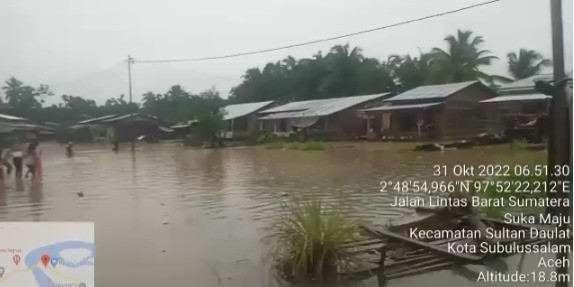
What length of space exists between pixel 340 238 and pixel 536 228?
0.54m

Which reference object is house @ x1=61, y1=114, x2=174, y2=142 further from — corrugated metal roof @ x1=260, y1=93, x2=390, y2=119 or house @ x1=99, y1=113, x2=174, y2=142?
corrugated metal roof @ x1=260, y1=93, x2=390, y2=119

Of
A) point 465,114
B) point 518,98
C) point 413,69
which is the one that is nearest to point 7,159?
point 413,69

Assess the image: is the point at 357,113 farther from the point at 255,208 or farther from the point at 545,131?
the point at 545,131

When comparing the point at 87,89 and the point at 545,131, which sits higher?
the point at 87,89

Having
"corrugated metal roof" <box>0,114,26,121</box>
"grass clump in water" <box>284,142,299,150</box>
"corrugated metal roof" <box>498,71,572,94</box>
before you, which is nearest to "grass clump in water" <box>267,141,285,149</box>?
"grass clump in water" <box>284,142,299,150</box>

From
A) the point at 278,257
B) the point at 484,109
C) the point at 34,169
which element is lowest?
the point at 278,257

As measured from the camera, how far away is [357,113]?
1.70 metres

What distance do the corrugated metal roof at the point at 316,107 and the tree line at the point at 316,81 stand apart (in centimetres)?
2

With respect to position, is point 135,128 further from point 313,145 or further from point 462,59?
point 462,59

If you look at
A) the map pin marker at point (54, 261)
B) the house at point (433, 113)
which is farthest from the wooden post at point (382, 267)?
the map pin marker at point (54, 261)

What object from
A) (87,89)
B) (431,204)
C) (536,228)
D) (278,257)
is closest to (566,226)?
(536,228)

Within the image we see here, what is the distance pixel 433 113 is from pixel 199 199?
714 millimetres

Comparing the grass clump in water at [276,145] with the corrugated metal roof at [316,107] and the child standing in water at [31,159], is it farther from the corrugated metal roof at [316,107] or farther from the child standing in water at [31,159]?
the child standing in water at [31,159]

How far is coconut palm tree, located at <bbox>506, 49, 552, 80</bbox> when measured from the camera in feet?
5.32
